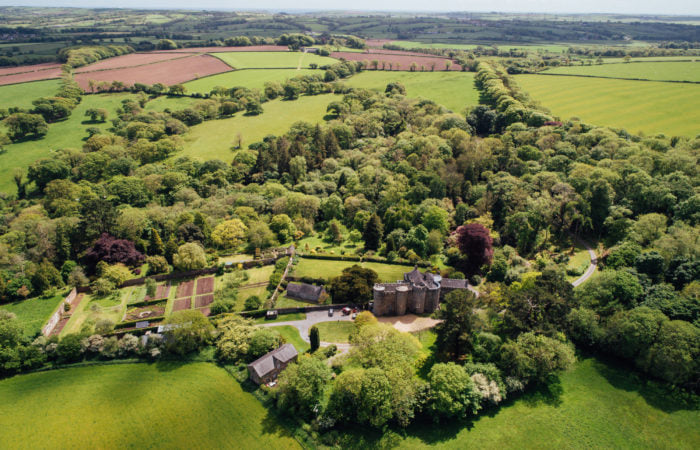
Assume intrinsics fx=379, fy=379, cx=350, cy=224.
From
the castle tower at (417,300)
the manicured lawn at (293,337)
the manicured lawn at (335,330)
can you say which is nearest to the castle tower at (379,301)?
the manicured lawn at (335,330)

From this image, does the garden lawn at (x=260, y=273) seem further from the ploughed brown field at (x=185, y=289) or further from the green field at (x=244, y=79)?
the green field at (x=244, y=79)

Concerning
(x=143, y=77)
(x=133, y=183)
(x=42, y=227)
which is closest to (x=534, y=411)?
(x=42, y=227)

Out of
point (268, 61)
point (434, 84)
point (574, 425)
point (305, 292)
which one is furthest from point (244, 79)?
point (574, 425)

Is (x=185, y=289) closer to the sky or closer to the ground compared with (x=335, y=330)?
closer to the ground

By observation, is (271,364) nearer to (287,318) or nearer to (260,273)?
(287,318)

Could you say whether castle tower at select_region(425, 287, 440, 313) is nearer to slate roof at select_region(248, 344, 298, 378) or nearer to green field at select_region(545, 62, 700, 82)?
slate roof at select_region(248, 344, 298, 378)

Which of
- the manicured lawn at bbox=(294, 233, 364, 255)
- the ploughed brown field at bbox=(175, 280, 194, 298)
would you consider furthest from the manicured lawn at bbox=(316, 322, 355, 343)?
the ploughed brown field at bbox=(175, 280, 194, 298)

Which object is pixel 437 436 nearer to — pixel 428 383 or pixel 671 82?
pixel 428 383
